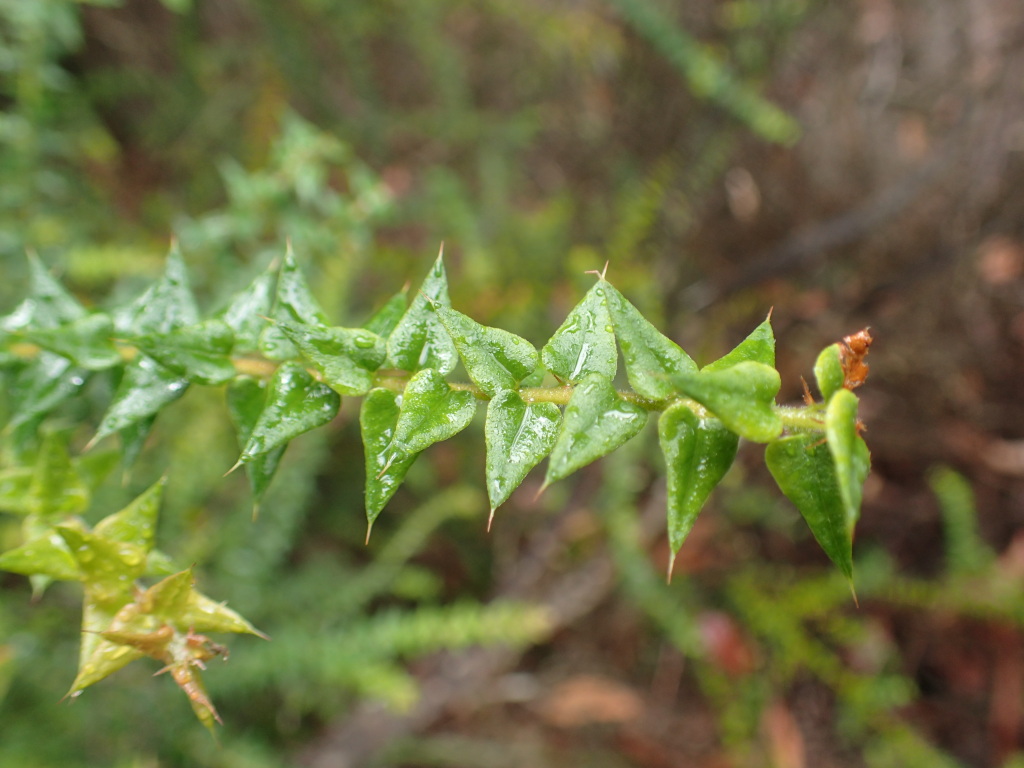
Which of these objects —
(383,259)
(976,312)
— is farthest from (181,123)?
(976,312)

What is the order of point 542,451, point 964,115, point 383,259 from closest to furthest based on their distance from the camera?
point 542,451
point 383,259
point 964,115

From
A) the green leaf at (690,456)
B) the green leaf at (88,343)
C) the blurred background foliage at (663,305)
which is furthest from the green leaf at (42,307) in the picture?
the blurred background foliage at (663,305)

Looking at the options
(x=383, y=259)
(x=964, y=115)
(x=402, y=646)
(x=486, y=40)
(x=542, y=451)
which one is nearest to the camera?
(x=542, y=451)

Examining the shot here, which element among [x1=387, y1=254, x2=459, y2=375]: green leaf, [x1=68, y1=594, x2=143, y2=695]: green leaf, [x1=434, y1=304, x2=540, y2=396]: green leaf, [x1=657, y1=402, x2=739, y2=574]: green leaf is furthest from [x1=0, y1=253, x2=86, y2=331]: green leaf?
[x1=657, y1=402, x2=739, y2=574]: green leaf

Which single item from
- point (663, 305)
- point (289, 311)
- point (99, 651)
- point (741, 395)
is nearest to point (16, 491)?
point (99, 651)

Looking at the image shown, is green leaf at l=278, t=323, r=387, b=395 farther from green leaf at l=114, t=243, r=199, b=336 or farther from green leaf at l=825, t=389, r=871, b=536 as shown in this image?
green leaf at l=825, t=389, r=871, b=536

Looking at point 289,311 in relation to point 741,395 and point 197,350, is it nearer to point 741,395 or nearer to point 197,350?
point 197,350

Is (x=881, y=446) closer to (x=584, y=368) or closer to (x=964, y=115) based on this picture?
(x=964, y=115)
